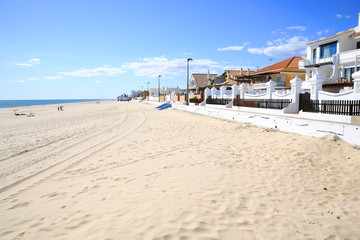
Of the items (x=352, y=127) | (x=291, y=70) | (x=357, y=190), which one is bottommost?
(x=357, y=190)

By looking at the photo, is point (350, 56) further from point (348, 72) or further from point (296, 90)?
point (296, 90)

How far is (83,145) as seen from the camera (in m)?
9.03

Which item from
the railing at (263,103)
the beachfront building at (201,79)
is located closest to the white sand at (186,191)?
the railing at (263,103)

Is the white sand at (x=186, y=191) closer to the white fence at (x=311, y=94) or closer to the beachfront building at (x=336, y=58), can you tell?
the white fence at (x=311, y=94)

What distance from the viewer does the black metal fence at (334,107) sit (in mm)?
8530

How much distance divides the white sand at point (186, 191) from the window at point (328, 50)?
73.5 ft

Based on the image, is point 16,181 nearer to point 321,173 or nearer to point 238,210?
point 238,210

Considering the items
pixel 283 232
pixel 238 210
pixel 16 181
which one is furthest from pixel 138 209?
pixel 16 181

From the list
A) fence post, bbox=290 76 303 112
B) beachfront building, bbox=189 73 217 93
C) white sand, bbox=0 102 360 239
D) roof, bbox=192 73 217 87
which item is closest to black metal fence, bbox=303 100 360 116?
fence post, bbox=290 76 303 112

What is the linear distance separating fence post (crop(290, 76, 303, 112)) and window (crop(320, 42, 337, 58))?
17.2m

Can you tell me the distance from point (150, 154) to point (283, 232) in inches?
194

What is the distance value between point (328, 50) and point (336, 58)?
9.99 ft

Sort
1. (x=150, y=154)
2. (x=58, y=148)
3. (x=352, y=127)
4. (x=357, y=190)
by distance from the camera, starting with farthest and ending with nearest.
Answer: (x=58, y=148) < (x=150, y=154) < (x=352, y=127) < (x=357, y=190)

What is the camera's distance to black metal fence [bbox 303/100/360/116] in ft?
28.0
